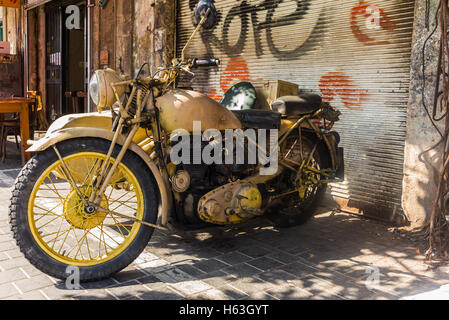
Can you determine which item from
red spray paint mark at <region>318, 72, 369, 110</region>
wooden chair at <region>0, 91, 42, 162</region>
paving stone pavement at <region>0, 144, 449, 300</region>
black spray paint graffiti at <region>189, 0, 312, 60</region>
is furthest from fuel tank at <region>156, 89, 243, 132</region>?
wooden chair at <region>0, 91, 42, 162</region>

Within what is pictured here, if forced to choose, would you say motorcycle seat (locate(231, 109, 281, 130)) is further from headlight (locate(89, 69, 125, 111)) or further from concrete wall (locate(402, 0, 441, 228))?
concrete wall (locate(402, 0, 441, 228))

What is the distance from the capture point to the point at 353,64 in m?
5.45

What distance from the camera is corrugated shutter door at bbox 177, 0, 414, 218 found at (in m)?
5.01

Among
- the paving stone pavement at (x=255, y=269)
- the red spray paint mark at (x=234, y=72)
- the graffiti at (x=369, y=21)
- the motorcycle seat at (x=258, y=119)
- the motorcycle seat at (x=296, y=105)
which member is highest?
the graffiti at (x=369, y=21)

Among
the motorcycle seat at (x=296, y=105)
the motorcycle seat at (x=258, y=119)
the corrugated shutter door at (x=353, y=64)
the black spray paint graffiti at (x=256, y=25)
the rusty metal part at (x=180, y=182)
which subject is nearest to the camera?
the rusty metal part at (x=180, y=182)

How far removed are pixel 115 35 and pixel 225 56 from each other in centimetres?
304

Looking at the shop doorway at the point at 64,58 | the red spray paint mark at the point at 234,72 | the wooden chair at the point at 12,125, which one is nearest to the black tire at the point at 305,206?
the red spray paint mark at the point at 234,72

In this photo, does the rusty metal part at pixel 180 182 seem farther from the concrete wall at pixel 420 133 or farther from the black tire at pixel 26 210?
the concrete wall at pixel 420 133

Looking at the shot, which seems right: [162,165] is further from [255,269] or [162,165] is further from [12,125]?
[12,125]

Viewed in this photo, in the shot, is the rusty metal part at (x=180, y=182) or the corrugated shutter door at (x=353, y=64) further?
the corrugated shutter door at (x=353, y=64)

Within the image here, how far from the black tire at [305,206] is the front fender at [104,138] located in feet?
4.80

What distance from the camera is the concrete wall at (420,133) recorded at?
4.53 m

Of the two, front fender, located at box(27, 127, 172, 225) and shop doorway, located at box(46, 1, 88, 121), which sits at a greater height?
shop doorway, located at box(46, 1, 88, 121)

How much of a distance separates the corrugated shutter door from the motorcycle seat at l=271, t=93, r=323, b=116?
1027 mm
